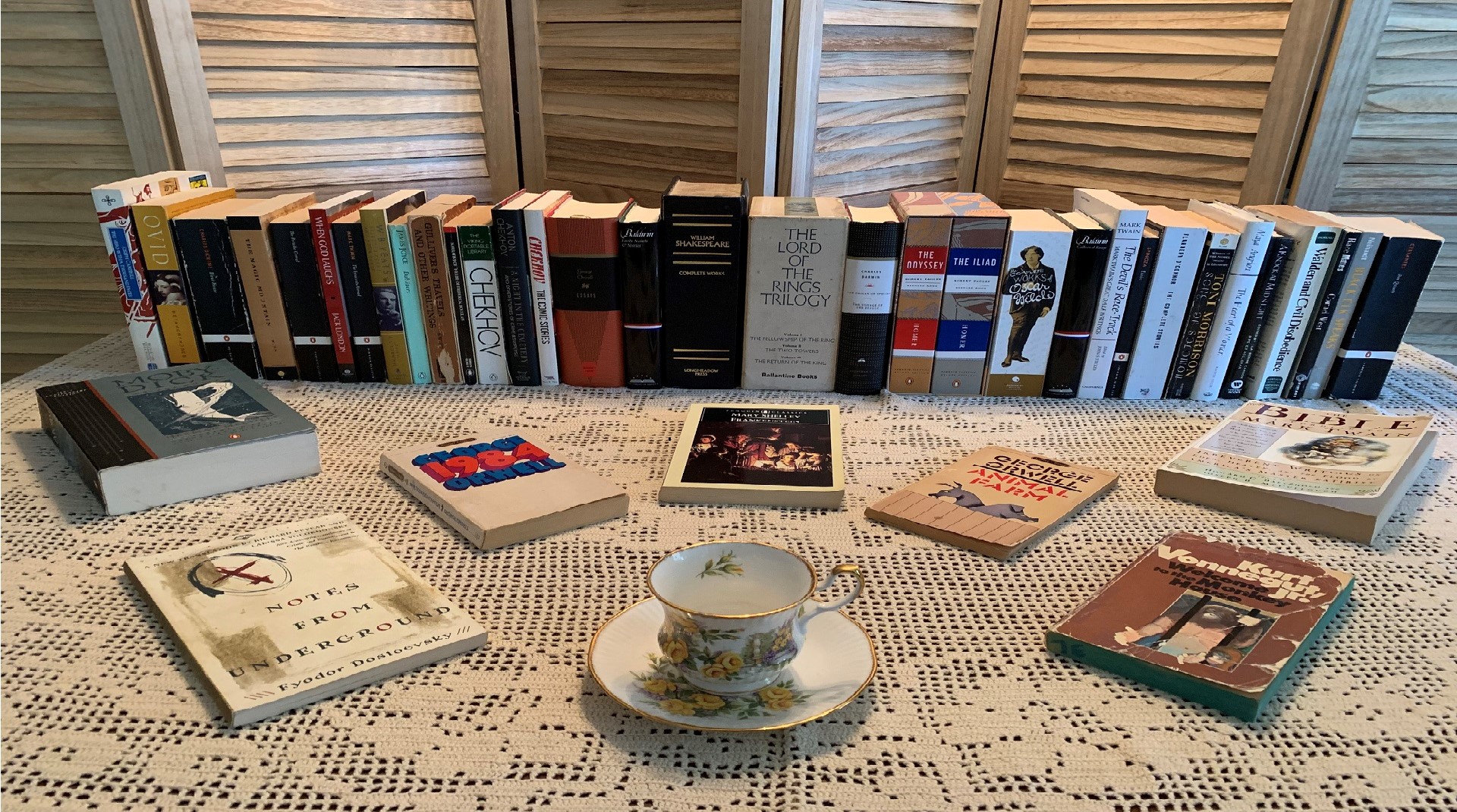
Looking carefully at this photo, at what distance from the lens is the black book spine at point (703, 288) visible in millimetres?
1156

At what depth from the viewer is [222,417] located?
97cm

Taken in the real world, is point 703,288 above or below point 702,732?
above

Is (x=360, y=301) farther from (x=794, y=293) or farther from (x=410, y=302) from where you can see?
(x=794, y=293)

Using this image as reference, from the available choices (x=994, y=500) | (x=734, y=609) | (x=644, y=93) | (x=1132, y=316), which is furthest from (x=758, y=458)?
(x=644, y=93)

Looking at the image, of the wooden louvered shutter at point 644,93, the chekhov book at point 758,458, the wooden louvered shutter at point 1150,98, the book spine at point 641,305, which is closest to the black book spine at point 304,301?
the book spine at point 641,305

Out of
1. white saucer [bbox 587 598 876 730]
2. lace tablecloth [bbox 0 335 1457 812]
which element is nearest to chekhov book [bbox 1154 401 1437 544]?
lace tablecloth [bbox 0 335 1457 812]

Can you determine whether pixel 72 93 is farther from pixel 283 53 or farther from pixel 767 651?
pixel 767 651

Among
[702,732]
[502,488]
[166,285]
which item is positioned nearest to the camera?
[702,732]

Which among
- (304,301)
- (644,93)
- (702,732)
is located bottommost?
(702,732)

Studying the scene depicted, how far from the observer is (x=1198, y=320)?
1197mm

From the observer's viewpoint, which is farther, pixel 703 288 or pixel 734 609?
pixel 703 288

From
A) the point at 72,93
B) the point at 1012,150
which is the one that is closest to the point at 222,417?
the point at 72,93

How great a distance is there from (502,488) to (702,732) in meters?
0.38

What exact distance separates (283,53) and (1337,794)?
1.78 metres
